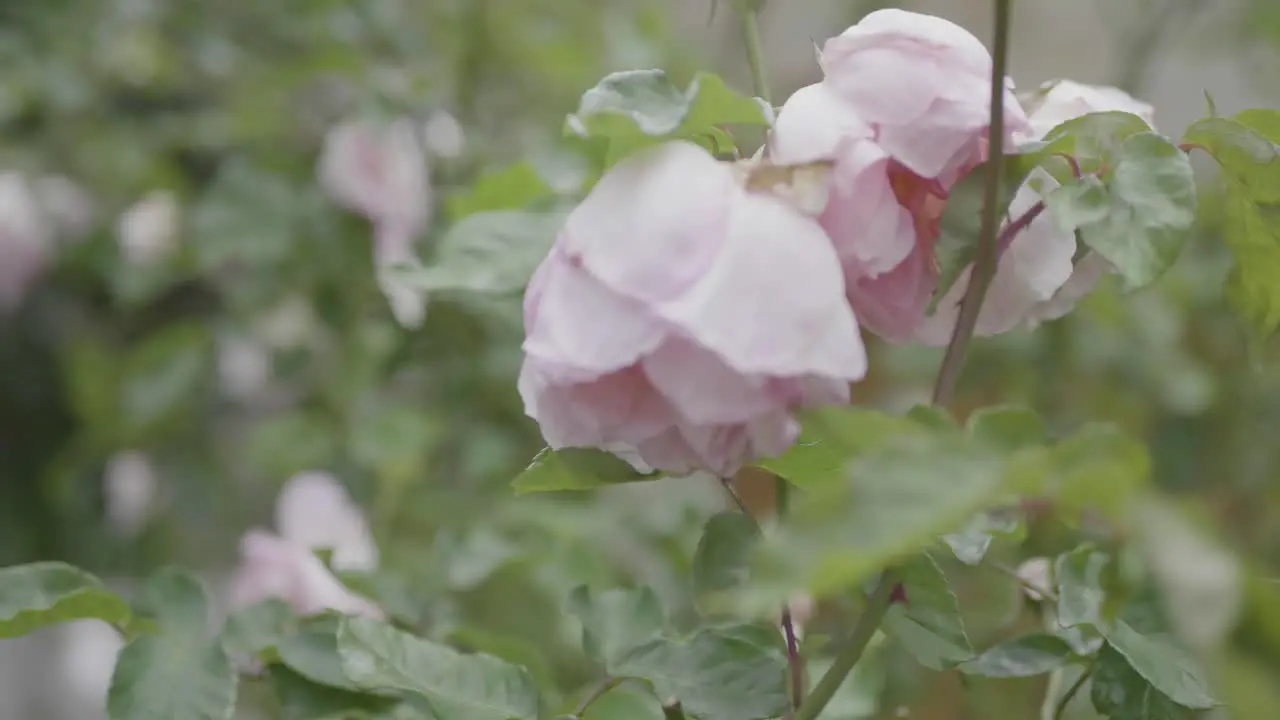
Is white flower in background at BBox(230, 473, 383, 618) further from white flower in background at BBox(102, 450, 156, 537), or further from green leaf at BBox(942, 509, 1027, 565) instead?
white flower in background at BBox(102, 450, 156, 537)

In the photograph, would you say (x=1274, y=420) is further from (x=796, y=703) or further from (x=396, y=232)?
(x=796, y=703)

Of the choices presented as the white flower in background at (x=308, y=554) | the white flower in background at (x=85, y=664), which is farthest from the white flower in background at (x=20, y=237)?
the white flower in background at (x=308, y=554)

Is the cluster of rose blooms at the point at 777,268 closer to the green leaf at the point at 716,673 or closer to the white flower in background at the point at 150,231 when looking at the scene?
the green leaf at the point at 716,673

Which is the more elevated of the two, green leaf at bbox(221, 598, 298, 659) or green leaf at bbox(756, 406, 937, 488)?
green leaf at bbox(756, 406, 937, 488)

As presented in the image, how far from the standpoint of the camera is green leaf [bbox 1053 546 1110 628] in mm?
311

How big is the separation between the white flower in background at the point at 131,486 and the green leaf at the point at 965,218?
3.13 feet

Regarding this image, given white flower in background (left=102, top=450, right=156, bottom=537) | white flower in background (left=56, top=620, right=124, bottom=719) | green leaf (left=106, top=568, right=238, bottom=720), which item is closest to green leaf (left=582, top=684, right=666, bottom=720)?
green leaf (left=106, top=568, right=238, bottom=720)

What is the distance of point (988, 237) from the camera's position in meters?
0.26

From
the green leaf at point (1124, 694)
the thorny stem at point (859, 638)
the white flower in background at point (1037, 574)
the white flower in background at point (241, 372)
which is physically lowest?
the white flower in background at point (241, 372)

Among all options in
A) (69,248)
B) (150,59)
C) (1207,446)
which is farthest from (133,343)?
(1207,446)

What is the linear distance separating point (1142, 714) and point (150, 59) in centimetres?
102

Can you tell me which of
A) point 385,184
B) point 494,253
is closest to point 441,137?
point 385,184

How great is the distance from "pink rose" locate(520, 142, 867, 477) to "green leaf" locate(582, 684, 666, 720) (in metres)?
0.12

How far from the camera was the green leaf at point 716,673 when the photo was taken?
291mm
